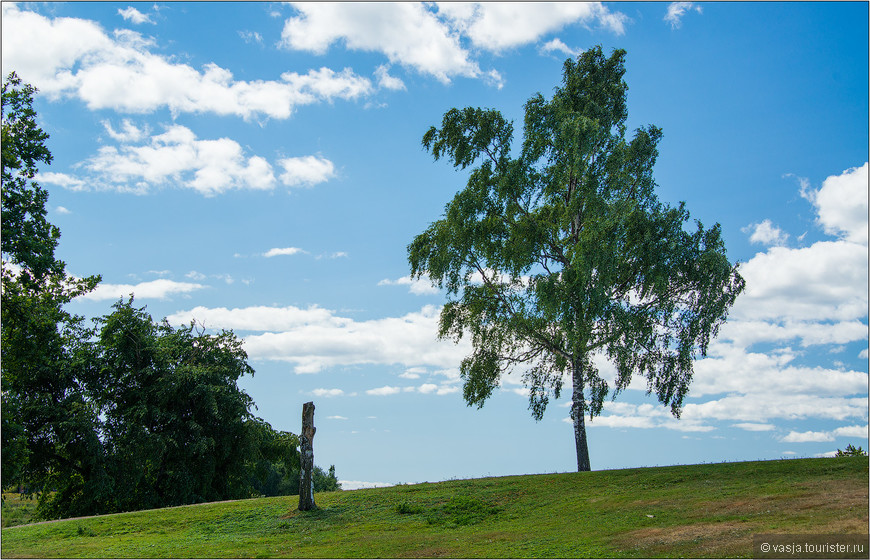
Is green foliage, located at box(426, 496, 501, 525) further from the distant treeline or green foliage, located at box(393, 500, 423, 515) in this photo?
the distant treeline

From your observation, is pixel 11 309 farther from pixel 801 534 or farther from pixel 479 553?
pixel 801 534

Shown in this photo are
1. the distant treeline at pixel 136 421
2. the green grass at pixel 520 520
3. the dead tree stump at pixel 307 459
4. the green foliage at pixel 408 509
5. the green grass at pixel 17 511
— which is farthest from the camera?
the green grass at pixel 17 511

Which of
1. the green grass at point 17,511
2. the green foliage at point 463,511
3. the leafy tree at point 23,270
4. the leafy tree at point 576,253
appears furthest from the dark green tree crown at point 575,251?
the green grass at point 17,511

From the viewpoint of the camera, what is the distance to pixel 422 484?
29562 millimetres

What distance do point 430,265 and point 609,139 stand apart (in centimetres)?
1077

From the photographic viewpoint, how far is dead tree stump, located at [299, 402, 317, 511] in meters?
25.8

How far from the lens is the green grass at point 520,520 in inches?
643

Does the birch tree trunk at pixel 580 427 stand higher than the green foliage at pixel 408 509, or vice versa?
the birch tree trunk at pixel 580 427

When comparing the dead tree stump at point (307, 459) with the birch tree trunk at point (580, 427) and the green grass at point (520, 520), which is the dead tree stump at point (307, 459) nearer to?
the green grass at point (520, 520)

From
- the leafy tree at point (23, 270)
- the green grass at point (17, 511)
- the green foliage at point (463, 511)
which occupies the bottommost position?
the green grass at point (17, 511)

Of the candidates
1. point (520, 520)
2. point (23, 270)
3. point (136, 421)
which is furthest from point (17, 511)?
point (520, 520)

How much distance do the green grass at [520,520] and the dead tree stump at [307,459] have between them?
671 millimetres

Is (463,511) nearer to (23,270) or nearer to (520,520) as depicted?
(520,520)

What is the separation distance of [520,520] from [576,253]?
Answer: 1195 cm
